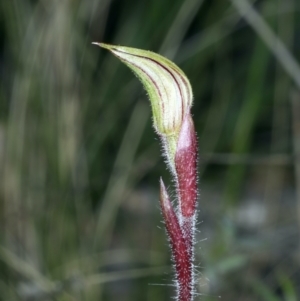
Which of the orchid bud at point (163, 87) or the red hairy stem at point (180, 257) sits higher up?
the orchid bud at point (163, 87)

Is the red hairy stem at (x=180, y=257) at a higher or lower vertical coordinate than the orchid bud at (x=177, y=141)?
lower

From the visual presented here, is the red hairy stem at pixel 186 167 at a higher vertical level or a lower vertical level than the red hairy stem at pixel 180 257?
higher

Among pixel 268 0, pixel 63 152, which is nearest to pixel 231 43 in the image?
pixel 268 0

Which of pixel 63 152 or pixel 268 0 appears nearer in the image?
pixel 63 152

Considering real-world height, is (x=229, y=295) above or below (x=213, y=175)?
below

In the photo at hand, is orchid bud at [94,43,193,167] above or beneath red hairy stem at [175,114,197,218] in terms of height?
above

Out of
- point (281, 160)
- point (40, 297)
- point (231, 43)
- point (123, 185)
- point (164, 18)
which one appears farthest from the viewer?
point (231, 43)

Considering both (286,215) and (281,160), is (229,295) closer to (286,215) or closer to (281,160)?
(281,160)

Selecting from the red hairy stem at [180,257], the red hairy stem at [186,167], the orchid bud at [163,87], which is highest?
→ the orchid bud at [163,87]
